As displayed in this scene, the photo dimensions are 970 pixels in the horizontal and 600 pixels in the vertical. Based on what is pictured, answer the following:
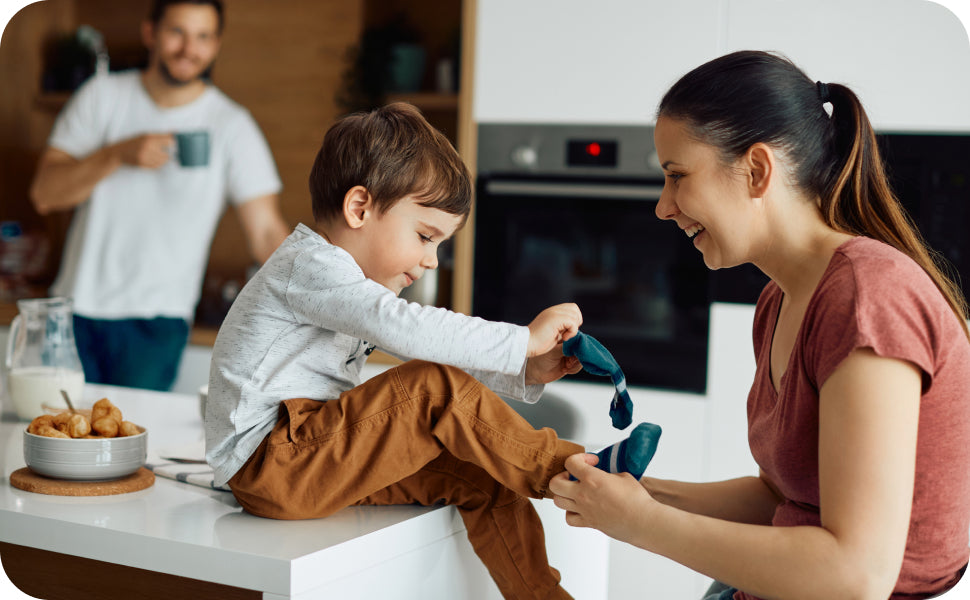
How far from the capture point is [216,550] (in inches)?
39.3

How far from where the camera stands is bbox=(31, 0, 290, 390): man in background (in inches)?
117

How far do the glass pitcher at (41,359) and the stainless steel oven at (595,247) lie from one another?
1469 millimetres

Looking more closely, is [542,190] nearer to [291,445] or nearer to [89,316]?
[89,316]

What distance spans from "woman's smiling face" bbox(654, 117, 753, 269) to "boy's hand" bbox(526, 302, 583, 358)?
0.19 m

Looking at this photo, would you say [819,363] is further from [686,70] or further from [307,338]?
[686,70]

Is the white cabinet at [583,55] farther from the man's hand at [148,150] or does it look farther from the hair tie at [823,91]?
the hair tie at [823,91]

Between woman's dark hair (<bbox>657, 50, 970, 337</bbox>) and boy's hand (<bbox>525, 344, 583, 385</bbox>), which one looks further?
boy's hand (<bbox>525, 344, 583, 385</bbox>)

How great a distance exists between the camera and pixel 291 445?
1166 mm

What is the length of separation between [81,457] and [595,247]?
1.87m

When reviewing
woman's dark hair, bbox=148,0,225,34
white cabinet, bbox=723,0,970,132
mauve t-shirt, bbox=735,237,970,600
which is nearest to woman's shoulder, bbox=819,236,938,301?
mauve t-shirt, bbox=735,237,970,600

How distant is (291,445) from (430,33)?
2.62 metres

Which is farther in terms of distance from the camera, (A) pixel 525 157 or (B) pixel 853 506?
(A) pixel 525 157

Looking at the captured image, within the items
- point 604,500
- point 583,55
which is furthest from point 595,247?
point 604,500

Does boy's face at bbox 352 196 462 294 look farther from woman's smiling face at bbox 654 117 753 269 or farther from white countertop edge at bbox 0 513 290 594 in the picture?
white countertop edge at bbox 0 513 290 594
